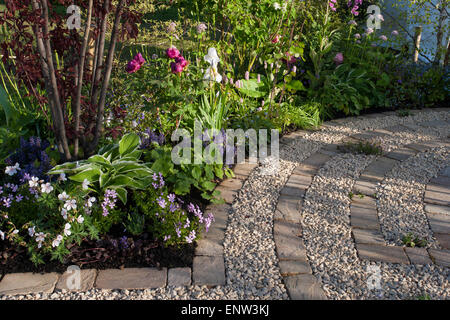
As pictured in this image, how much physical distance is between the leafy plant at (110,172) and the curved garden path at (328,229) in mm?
551

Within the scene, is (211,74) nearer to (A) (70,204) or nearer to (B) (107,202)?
(B) (107,202)

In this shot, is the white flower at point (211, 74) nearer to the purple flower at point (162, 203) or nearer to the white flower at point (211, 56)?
the white flower at point (211, 56)

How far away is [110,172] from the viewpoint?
2564 millimetres

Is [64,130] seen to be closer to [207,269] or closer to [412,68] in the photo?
[207,269]

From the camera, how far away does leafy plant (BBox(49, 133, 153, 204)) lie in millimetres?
2455

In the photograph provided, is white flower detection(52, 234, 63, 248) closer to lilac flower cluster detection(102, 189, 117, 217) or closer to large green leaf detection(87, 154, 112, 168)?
lilac flower cluster detection(102, 189, 117, 217)

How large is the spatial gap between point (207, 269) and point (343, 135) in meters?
2.42

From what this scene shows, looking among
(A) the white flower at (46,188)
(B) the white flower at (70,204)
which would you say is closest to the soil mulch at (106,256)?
(B) the white flower at (70,204)

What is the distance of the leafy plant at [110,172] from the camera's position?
246 centimetres

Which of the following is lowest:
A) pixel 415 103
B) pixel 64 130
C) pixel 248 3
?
pixel 415 103

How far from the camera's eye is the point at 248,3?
153 inches

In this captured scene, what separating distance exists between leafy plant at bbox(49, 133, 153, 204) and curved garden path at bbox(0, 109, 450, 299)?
0.55 metres

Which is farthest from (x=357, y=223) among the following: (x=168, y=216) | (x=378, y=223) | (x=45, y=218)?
(x=45, y=218)

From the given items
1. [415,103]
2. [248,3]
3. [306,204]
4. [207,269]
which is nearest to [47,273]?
[207,269]
